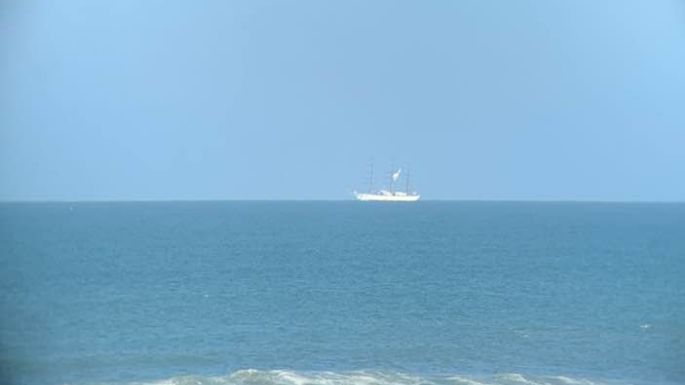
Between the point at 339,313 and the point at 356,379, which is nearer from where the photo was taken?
the point at 356,379

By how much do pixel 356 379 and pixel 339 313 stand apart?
13.2 m

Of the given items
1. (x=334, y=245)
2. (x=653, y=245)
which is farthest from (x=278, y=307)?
(x=653, y=245)

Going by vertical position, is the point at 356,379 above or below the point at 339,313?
below

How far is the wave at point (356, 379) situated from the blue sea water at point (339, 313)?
0.06 meters

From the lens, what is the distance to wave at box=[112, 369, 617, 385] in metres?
28.2

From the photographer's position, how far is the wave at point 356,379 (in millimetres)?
28172

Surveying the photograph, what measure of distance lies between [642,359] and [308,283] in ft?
74.5

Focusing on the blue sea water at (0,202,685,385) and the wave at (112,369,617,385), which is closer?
the wave at (112,369,617,385)

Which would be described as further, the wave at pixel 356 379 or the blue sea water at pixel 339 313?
the blue sea water at pixel 339 313

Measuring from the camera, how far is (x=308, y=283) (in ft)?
173

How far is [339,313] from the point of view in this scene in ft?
137

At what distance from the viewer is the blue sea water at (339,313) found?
3016cm

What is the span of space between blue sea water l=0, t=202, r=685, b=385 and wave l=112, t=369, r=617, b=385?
57 millimetres

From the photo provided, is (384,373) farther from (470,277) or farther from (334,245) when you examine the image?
(334,245)
